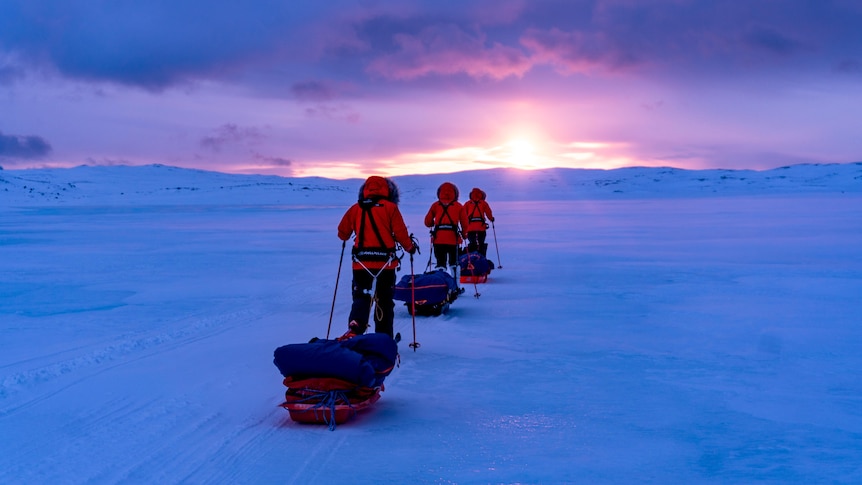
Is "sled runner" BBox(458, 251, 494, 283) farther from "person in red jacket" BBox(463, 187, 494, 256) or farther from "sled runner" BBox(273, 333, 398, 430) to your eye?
"sled runner" BBox(273, 333, 398, 430)

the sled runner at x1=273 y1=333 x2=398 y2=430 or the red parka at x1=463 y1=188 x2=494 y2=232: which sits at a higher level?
the red parka at x1=463 y1=188 x2=494 y2=232

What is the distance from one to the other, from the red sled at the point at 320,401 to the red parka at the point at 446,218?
6.34 metres

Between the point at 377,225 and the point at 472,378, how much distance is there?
155 centimetres

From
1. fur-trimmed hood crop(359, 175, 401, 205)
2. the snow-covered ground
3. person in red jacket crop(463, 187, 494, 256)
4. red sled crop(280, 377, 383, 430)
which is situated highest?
fur-trimmed hood crop(359, 175, 401, 205)

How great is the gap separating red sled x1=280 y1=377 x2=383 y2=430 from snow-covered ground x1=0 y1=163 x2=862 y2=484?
0.39 feet

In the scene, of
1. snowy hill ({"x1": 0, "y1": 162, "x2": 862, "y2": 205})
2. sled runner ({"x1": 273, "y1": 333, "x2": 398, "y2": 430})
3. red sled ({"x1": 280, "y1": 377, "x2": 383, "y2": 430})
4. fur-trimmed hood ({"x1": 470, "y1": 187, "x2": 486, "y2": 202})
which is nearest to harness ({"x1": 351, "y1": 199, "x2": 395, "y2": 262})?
sled runner ({"x1": 273, "y1": 333, "x2": 398, "y2": 430})

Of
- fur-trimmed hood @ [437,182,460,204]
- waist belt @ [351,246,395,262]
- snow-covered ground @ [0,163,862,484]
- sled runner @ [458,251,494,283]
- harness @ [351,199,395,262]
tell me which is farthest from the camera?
sled runner @ [458,251,494,283]

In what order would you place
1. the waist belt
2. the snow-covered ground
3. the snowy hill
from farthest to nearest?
the snowy hill
the waist belt
the snow-covered ground

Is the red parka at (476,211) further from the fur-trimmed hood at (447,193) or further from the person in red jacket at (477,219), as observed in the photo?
the fur-trimmed hood at (447,193)

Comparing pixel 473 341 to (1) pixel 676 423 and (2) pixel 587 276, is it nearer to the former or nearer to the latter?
(1) pixel 676 423

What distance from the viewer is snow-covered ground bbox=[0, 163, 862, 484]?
430 centimetres

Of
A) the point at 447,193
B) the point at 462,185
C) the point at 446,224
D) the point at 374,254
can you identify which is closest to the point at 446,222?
the point at 446,224

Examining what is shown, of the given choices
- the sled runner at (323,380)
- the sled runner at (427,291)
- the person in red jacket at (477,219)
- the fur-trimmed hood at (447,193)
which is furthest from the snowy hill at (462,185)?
the sled runner at (323,380)

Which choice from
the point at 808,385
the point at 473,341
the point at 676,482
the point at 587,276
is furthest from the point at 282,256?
the point at 676,482
